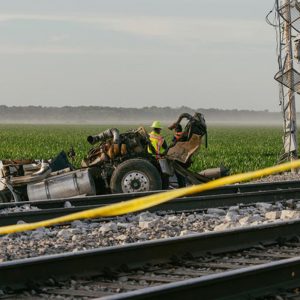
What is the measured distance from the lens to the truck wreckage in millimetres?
13820

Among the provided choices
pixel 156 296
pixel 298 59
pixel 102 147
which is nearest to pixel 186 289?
pixel 156 296

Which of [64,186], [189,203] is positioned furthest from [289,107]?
[189,203]

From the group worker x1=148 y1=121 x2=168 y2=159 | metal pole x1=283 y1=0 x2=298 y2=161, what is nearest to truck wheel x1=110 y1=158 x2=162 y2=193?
worker x1=148 y1=121 x2=168 y2=159

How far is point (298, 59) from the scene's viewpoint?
63.5 ft

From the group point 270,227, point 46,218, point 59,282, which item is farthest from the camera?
point 46,218

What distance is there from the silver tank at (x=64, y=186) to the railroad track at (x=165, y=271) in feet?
19.0

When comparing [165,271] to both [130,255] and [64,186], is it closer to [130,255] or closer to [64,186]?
[130,255]

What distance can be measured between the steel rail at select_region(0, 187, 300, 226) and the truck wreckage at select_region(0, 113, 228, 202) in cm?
149

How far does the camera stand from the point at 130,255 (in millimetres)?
7227

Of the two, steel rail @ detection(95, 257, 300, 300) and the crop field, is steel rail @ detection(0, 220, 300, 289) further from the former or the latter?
the crop field

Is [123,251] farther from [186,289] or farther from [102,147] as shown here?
[102,147]

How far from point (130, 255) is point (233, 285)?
1.38m

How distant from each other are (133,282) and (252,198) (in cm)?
712

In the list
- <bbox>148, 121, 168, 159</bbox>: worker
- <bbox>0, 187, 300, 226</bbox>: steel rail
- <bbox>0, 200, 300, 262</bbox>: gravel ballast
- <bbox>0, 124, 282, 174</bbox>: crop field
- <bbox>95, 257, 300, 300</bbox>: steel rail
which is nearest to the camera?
<bbox>95, 257, 300, 300</bbox>: steel rail
